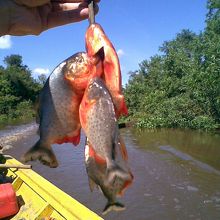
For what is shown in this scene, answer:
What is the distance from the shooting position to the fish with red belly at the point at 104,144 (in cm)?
175

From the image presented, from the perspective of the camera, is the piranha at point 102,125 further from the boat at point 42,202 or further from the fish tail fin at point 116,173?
the boat at point 42,202

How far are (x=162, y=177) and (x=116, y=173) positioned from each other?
13.8m

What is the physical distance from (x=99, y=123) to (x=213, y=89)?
24.1m

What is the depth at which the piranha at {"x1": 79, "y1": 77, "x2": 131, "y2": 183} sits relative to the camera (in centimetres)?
176

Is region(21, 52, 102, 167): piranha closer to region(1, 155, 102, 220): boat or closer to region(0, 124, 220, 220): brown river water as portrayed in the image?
region(1, 155, 102, 220): boat

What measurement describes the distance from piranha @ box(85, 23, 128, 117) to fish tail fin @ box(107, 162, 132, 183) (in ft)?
1.06

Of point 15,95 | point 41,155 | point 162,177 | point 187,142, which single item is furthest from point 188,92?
point 41,155

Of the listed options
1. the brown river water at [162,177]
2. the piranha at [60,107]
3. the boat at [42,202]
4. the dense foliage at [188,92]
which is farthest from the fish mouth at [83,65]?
the dense foliage at [188,92]

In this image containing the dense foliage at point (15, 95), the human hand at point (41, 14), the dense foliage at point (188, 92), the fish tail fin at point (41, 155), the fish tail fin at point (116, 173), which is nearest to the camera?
the fish tail fin at point (116, 173)

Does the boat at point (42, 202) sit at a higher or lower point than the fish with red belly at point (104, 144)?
lower

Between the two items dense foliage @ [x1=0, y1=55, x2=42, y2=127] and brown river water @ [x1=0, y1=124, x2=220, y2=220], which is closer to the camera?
→ brown river water @ [x1=0, y1=124, x2=220, y2=220]

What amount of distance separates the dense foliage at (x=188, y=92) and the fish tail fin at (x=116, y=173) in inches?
894

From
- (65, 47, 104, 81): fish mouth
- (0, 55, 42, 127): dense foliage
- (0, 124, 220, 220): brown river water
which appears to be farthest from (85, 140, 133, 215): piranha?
(0, 55, 42, 127): dense foliage

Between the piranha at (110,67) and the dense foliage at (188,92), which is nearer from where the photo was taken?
the piranha at (110,67)
